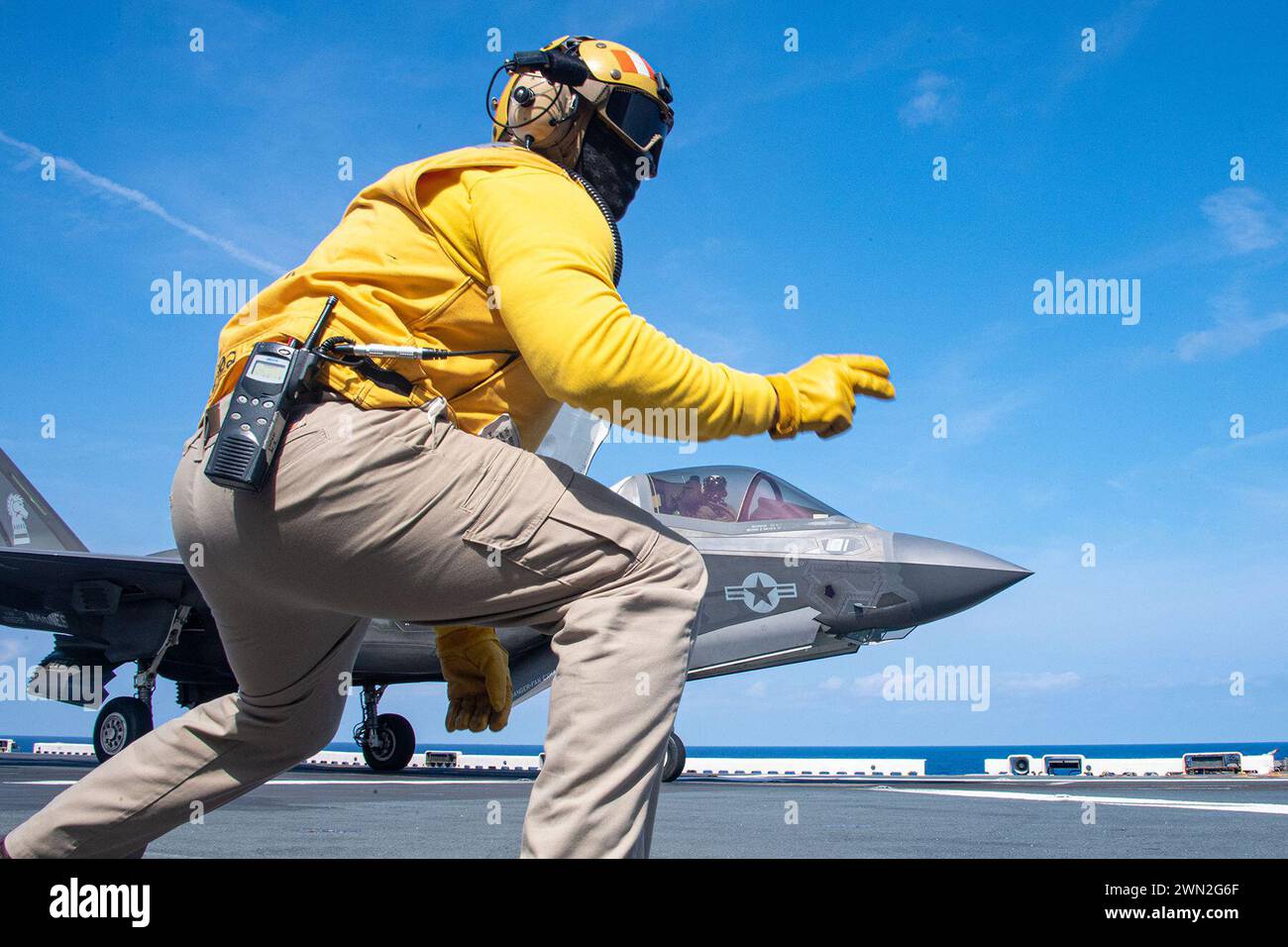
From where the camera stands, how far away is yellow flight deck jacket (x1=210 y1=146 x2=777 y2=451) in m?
1.40

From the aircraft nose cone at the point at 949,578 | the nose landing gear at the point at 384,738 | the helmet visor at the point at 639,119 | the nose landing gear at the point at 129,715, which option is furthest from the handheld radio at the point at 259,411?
the nose landing gear at the point at 384,738

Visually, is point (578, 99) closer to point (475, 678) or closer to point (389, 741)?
point (475, 678)

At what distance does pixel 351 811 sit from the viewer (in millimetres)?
5176

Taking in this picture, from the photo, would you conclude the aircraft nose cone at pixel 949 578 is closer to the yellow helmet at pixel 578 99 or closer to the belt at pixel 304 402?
the yellow helmet at pixel 578 99

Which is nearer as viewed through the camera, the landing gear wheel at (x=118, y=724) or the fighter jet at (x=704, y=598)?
the fighter jet at (x=704, y=598)

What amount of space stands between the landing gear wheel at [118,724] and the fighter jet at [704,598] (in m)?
0.01

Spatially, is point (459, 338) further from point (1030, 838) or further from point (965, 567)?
point (965, 567)

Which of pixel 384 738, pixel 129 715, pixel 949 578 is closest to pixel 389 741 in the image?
pixel 384 738

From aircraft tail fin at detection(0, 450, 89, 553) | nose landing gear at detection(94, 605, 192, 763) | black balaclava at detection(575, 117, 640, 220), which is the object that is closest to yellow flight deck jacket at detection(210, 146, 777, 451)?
black balaclava at detection(575, 117, 640, 220)

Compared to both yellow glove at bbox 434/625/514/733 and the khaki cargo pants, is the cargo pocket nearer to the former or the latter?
the khaki cargo pants

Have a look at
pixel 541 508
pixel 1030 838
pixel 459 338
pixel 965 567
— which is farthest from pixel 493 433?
pixel 965 567

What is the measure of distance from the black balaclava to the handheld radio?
68 centimetres

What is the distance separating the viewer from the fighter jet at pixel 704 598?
8.64 metres
